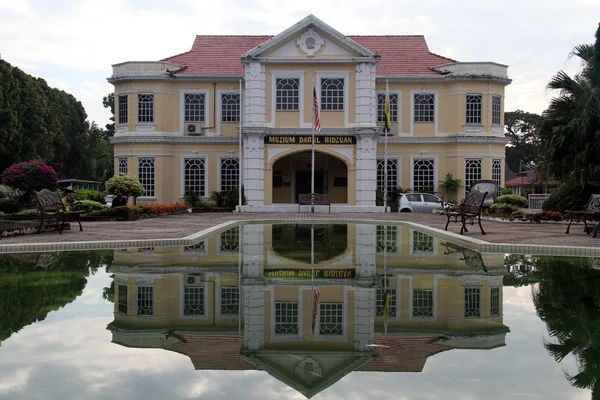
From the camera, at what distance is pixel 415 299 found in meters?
7.14

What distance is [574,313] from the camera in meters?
6.43

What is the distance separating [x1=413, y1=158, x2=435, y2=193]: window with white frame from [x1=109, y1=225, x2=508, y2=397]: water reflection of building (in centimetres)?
2320

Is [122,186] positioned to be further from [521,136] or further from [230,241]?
[521,136]

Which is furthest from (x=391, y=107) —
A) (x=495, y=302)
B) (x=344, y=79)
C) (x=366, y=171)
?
(x=495, y=302)

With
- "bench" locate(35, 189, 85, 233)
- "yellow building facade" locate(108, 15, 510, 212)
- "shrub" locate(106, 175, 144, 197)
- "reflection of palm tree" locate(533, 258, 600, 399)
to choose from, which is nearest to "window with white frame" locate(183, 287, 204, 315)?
"reflection of palm tree" locate(533, 258, 600, 399)

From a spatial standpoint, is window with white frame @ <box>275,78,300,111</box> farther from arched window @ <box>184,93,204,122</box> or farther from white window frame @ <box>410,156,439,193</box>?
white window frame @ <box>410,156,439,193</box>

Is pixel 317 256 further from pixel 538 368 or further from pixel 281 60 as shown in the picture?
pixel 281 60

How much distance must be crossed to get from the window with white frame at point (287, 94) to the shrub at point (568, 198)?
1375cm

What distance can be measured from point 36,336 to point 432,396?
12.0 ft

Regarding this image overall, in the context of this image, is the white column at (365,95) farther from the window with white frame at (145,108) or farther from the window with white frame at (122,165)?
the window with white frame at (122,165)

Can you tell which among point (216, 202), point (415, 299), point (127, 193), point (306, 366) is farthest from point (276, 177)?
point (306, 366)

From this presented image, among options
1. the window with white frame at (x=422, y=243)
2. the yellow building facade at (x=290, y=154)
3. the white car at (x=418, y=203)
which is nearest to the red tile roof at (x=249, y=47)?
the yellow building facade at (x=290, y=154)

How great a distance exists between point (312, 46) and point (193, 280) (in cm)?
2487

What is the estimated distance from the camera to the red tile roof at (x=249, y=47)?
34.8 metres
